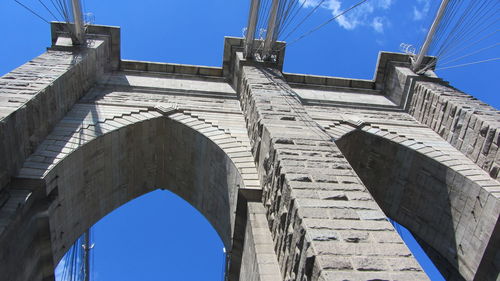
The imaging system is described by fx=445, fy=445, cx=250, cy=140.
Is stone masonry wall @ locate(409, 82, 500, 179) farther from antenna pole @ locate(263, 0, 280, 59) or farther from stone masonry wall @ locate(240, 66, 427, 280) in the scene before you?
antenna pole @ locate(263, 0, 280, 59)

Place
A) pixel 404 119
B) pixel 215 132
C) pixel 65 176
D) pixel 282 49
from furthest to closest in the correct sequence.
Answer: pixel 282 49 → pixel 404 119 → pixel 215 132 → pixel 65 176

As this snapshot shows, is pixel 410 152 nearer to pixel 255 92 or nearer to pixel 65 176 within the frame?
pixel 255 92

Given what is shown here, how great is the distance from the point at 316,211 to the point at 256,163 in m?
2.95

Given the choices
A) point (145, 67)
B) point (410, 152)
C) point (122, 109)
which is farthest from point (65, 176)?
point (410, 152)

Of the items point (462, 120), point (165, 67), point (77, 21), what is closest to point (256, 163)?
point (462, 120)

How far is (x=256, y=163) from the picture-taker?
8055 millimetres

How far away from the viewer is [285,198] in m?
5.86

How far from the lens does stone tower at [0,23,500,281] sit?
5551 millimetres

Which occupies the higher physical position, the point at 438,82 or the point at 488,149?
the point at 438,82

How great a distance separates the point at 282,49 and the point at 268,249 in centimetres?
794

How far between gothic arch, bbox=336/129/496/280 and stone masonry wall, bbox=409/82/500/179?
Answer: 0.69 meters

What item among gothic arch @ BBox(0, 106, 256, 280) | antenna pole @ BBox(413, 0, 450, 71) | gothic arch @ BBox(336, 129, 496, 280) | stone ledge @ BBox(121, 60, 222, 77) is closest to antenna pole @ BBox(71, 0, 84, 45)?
stone ledge @ BBox(121, 60, 222, 77)

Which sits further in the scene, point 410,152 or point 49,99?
point 410,152

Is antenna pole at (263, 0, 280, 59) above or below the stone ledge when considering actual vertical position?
above
